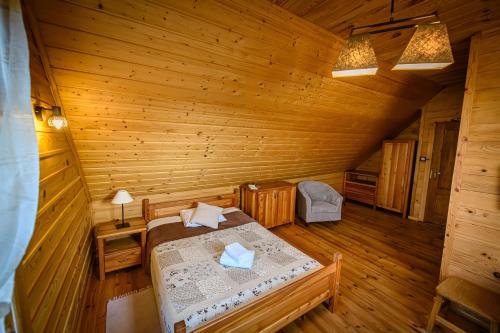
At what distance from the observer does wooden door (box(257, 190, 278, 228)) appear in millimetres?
3688

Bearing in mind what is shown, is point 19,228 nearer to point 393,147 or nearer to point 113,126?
point 113,126

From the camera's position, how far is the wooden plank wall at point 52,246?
991mm

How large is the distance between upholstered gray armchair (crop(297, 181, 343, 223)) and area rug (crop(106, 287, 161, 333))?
2872 millimetres

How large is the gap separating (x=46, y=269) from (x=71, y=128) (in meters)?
1.31

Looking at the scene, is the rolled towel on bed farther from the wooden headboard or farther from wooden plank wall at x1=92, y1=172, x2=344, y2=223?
wooden plank wall at x1=92, y1=172, x2=344, y2=223

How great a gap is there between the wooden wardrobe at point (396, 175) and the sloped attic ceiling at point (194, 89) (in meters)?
1.01

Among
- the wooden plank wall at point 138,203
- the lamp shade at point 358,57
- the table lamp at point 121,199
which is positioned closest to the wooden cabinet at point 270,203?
the wooden plank wall at point 138,203

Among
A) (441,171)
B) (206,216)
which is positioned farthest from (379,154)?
(206,216)

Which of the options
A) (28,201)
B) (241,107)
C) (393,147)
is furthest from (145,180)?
(393,147)

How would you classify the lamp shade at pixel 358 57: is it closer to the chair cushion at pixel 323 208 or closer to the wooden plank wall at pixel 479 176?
the wooden plank wall at pixel 479 176

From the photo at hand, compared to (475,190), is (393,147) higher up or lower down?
higher up

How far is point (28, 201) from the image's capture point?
73cm

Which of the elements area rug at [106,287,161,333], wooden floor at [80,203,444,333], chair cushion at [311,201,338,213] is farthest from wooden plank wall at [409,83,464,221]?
area rug at [106,287,161,333]

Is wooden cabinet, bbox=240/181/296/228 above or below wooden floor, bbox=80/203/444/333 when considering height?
above
